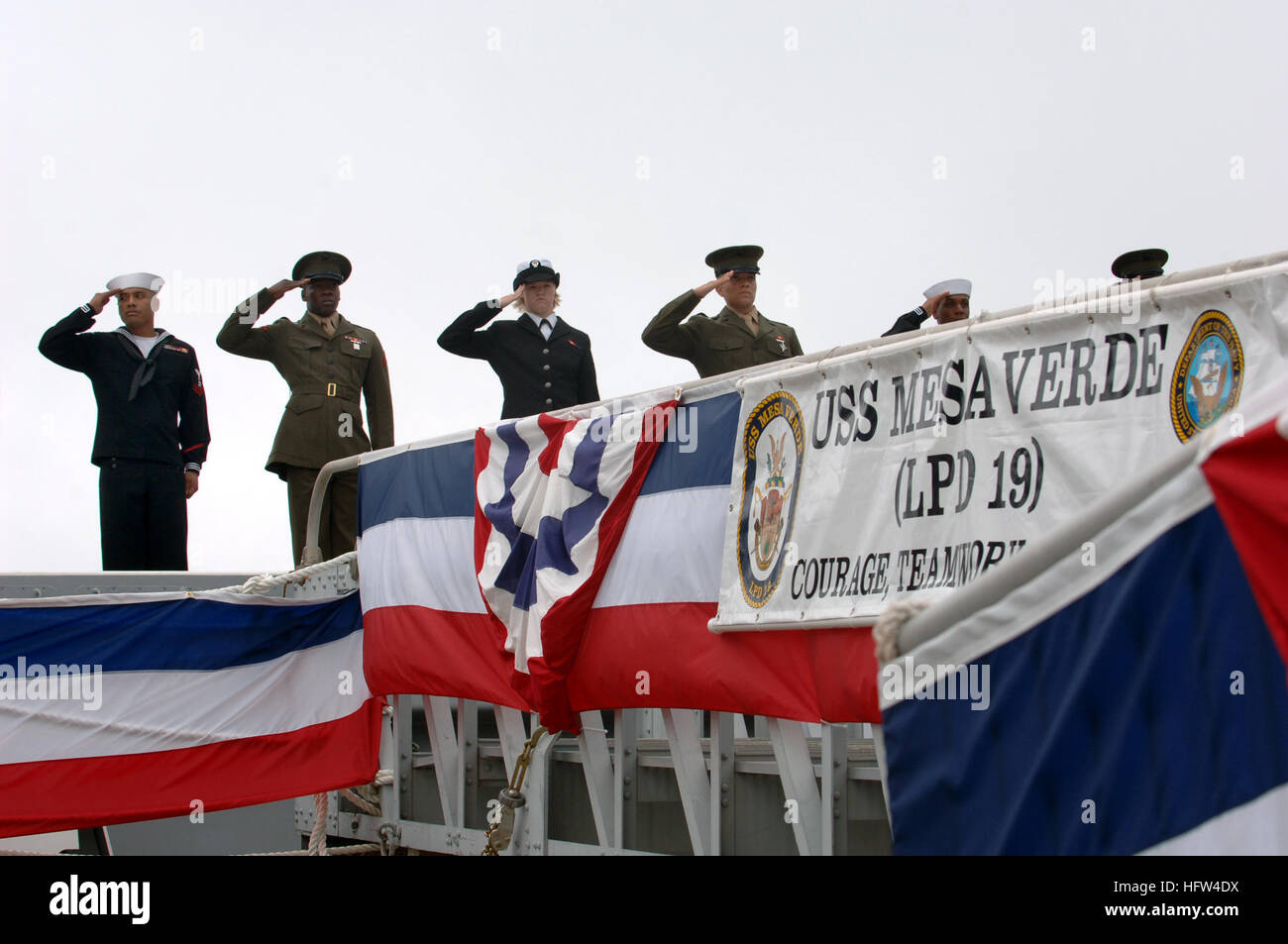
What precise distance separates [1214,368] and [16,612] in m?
5.84

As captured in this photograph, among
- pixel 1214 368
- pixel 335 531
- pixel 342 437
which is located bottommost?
pixel 1214 368

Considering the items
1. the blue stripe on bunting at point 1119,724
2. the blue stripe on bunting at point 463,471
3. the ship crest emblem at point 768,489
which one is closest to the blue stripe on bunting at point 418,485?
the blue stripe on bunting at point 463,471

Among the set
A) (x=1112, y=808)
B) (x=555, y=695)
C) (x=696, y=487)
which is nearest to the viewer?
(x=1112, y=808)

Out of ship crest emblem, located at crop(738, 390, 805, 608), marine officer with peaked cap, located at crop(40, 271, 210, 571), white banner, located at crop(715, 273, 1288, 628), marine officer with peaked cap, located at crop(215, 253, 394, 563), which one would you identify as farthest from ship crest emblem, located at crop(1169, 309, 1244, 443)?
marine officer with peaked cap, located at crop(40, 271, 210, 571)

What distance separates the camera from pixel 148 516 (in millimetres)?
8414

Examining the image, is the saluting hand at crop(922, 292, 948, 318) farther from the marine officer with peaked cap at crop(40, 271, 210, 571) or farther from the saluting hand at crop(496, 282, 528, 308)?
the marine officer with peaked cap at crop(40, 271, 210, 571)

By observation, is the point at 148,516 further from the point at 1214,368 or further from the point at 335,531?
the point at 1214,368

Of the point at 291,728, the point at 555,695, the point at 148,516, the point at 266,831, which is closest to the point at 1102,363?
the point at 555,695

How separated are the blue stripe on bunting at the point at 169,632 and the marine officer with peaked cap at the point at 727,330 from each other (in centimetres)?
224

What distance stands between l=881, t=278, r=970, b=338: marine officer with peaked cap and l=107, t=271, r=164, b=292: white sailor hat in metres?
4.20

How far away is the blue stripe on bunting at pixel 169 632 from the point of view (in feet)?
24.0

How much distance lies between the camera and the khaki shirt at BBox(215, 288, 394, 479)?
334 inches

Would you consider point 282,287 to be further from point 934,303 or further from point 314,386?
point 934,303
